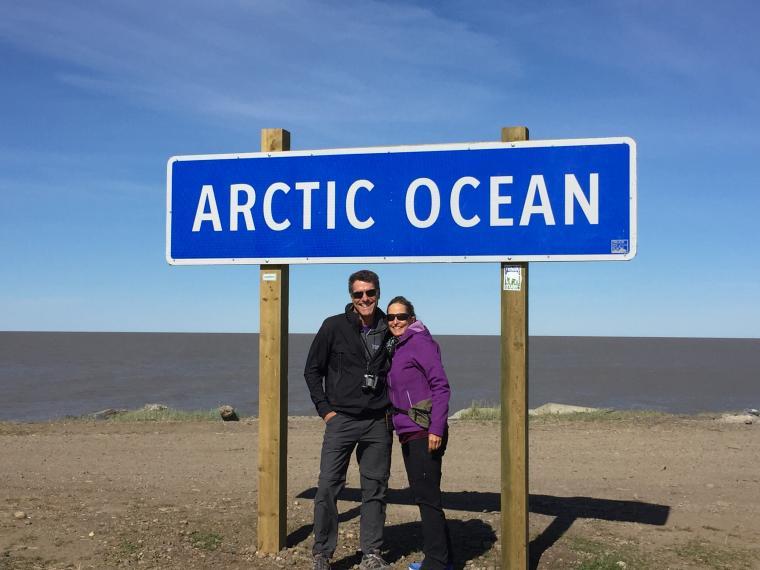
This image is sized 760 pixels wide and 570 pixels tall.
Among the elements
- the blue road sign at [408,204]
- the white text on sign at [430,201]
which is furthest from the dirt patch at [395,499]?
the white text on sign at [430,201]

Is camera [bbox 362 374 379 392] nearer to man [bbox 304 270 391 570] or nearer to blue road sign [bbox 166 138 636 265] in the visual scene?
man [bbox 304 270 391 570]

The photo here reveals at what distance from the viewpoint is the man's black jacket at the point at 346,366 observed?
5.51 metres

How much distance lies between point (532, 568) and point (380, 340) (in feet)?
6.81

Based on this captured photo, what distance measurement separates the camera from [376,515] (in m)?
5.58

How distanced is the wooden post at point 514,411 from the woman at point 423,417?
1.42ft

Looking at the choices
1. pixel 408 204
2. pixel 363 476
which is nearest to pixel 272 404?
pixel 363 476

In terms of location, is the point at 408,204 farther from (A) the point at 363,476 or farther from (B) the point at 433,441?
(A) the point at 363,476

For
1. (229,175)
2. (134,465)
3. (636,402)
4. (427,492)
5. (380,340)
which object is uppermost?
(229,175)

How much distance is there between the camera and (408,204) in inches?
225

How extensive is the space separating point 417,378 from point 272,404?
4.38ft

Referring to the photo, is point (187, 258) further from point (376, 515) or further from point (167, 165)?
point (376, 515)

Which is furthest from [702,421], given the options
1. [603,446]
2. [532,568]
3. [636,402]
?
[636,402]

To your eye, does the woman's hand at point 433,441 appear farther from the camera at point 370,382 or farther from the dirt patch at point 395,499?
the dirt patch at point 395,499

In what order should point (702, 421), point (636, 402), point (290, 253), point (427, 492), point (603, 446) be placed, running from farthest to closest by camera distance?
point (636, 402), point (702, 421), point (603, 446), point (290, 253), point (427, 492)
